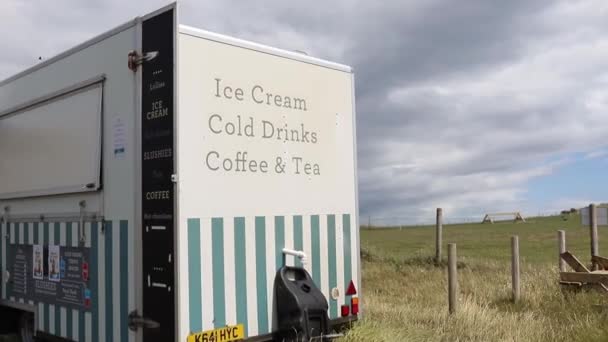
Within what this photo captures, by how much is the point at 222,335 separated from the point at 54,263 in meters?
1.98

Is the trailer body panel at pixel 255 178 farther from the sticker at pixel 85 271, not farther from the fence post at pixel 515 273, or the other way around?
the fence post at pixel 515 273

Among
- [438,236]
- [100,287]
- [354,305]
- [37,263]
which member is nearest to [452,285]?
[354,305]

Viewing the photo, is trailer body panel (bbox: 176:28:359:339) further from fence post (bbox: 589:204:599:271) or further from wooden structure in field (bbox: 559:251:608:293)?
fence post (bbox: 589:204:599:271)

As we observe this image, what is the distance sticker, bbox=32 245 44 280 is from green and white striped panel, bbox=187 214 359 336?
2.11 meters

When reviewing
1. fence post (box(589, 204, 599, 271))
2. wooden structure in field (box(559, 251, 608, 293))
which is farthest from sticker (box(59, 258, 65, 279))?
fence post (box(589, 204, 599, 271))

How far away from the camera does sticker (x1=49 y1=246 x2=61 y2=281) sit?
5.34 metres

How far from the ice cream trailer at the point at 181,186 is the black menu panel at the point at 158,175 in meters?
0.01

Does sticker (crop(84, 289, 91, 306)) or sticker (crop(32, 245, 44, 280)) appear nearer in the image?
sticker (crop(84, 289, 91, 306))

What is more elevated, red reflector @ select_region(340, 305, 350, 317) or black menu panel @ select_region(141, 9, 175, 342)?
black menu panel @ select_region(141, 9, 175, 342)

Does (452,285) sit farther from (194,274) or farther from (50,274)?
(50,274)

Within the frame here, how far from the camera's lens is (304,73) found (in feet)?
16.7

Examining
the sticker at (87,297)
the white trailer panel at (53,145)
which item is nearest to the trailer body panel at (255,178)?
the white trailer panel at (53,145)

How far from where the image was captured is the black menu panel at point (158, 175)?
4125 mm

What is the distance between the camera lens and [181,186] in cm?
411
